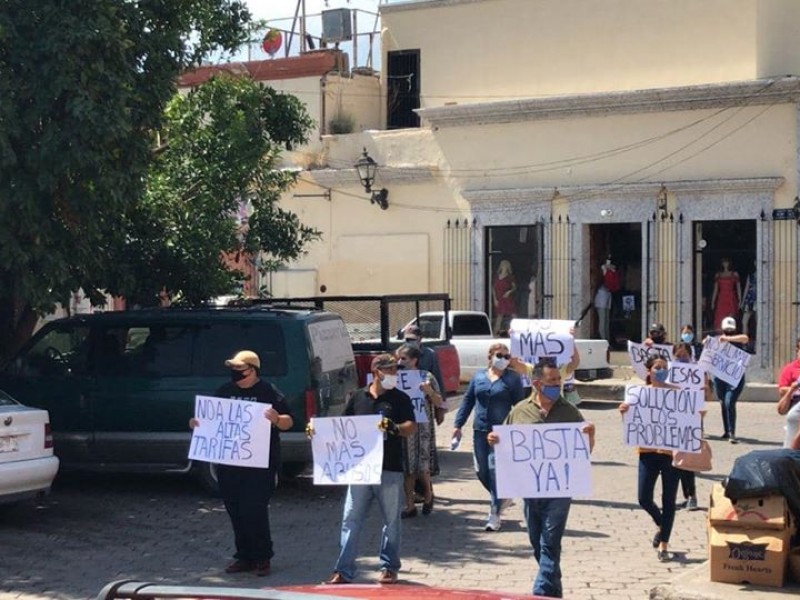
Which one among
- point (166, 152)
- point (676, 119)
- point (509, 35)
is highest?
point (509, 35)

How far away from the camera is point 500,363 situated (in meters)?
12.6

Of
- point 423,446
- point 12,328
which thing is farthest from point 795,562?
point 12,328

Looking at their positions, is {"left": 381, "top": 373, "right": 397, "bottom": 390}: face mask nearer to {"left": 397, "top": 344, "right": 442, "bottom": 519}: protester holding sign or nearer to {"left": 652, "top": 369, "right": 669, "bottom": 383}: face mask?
{"left": 397, "top": 344, "right": 442, "bottom": 519}: protester holding sign

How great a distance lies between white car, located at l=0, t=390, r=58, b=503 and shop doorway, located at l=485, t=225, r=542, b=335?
58.7 feet

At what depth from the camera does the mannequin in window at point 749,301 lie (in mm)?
27109

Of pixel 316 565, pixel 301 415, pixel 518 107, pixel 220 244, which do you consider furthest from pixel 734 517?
pixel 518 107

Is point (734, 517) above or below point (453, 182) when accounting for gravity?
below

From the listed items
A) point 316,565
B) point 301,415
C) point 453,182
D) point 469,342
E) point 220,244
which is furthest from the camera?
point 453,182

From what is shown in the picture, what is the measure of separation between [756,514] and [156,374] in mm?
6962

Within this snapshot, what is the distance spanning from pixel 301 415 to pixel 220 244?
364 cm

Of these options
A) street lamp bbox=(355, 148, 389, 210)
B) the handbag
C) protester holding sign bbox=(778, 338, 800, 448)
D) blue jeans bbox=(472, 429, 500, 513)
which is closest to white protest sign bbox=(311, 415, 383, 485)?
blue jeans bbox=(472, 429, 500, 513)

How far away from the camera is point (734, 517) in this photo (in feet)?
33.2

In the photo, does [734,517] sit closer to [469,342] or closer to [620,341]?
[469,342]

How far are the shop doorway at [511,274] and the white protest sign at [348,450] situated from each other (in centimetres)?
1939
